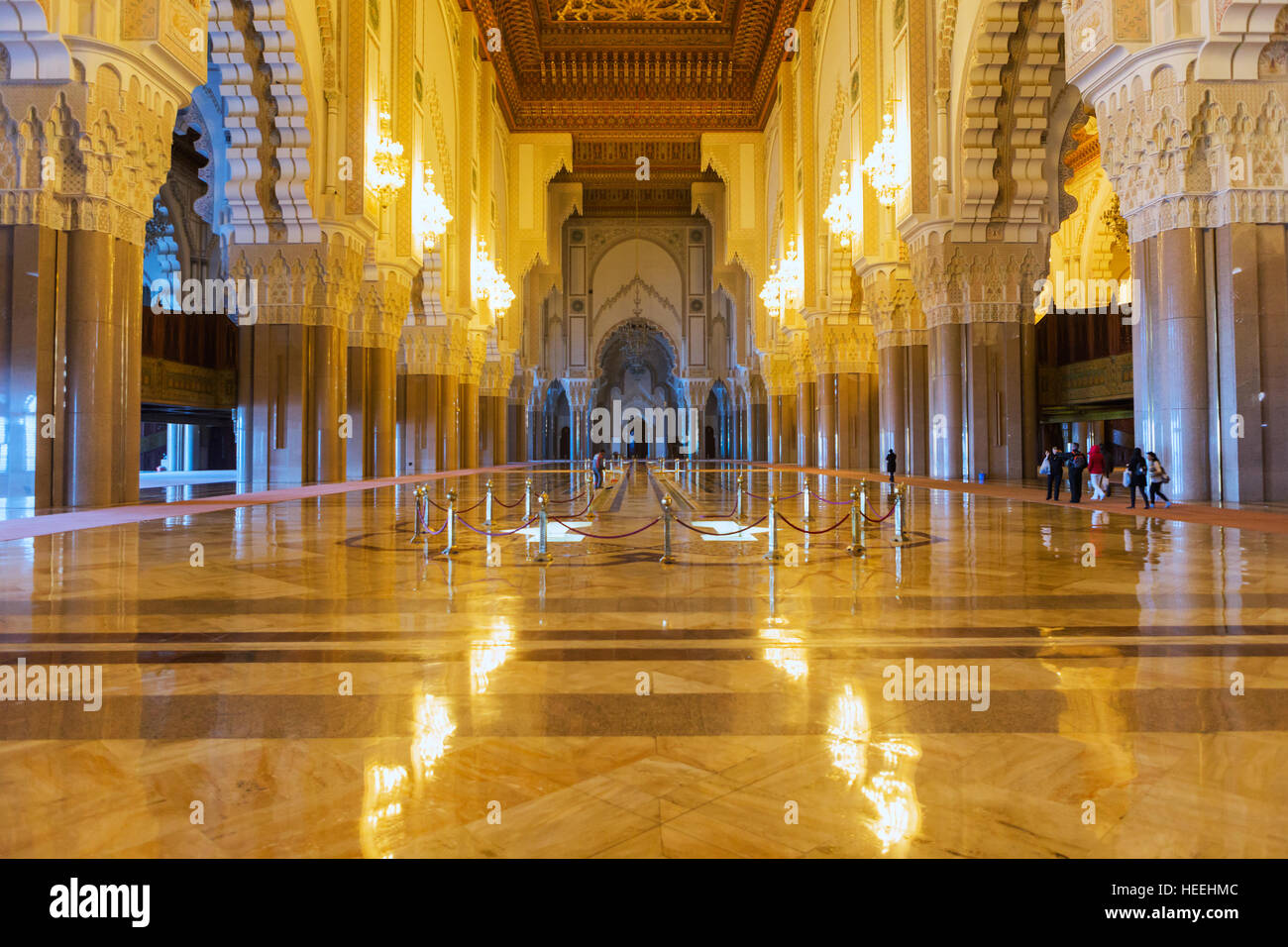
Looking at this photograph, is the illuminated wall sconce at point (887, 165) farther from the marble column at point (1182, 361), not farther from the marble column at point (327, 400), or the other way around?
the marble column at point (327, 400)

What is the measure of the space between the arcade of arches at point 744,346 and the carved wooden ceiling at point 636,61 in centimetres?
12

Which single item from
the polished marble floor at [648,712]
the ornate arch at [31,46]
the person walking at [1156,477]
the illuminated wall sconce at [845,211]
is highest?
the illuminated wall sconce at [845,211]

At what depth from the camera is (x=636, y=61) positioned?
80.4 ft

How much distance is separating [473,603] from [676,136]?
26.3 meters

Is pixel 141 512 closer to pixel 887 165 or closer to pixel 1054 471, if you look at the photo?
pixel 1054 471

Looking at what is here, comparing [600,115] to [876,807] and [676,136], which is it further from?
[876,807]

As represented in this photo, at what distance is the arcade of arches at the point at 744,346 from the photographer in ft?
7.31

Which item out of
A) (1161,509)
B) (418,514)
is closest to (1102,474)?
(1161,509)

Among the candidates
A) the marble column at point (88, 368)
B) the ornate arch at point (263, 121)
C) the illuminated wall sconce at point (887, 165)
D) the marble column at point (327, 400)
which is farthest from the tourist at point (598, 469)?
the marble column at point (88, 368)

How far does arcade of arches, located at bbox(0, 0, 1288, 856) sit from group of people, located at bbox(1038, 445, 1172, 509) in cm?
30

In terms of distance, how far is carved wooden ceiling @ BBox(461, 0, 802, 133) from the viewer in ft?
72.6

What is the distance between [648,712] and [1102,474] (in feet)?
30.1

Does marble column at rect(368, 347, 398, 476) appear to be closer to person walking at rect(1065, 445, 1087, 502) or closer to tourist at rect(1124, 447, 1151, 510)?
person walking at rect(1065, 445, 1087, 502)
